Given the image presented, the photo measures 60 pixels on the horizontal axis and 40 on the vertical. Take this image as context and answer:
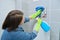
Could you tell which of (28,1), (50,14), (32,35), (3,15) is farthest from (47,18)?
(32,35)

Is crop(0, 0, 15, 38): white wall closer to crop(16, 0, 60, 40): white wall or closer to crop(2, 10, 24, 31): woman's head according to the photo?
crop(16, 0, 60, 40): white wall

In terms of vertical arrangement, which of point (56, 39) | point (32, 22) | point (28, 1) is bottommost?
point (56, 39)

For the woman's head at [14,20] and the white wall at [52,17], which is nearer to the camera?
the woman's head at [14,20]

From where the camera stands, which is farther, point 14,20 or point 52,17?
point 52,17

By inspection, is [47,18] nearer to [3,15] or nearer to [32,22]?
[32,22]

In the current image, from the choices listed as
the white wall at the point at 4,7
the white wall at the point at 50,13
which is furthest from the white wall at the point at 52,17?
the white wall at the point at 4,7

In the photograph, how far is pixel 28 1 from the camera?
8.24 feet

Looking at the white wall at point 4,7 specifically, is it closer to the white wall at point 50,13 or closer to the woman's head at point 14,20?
the white wall at point 50,13

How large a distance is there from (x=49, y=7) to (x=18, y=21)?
1.16m

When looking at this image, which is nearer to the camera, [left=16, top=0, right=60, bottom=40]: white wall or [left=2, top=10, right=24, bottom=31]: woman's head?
[left=2, top=10, right=24, bottom=31]: woman's head

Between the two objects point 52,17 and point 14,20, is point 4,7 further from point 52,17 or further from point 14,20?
point 14,20


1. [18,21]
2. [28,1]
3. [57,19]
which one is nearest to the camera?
[18,21]

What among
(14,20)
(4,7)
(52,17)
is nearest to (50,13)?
(52,17)

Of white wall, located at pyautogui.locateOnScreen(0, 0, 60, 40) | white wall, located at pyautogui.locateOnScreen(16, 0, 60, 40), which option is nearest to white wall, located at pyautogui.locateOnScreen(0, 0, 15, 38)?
white wall, located at pyautogui.locateOnScreen(0, 0, 60, 40)
